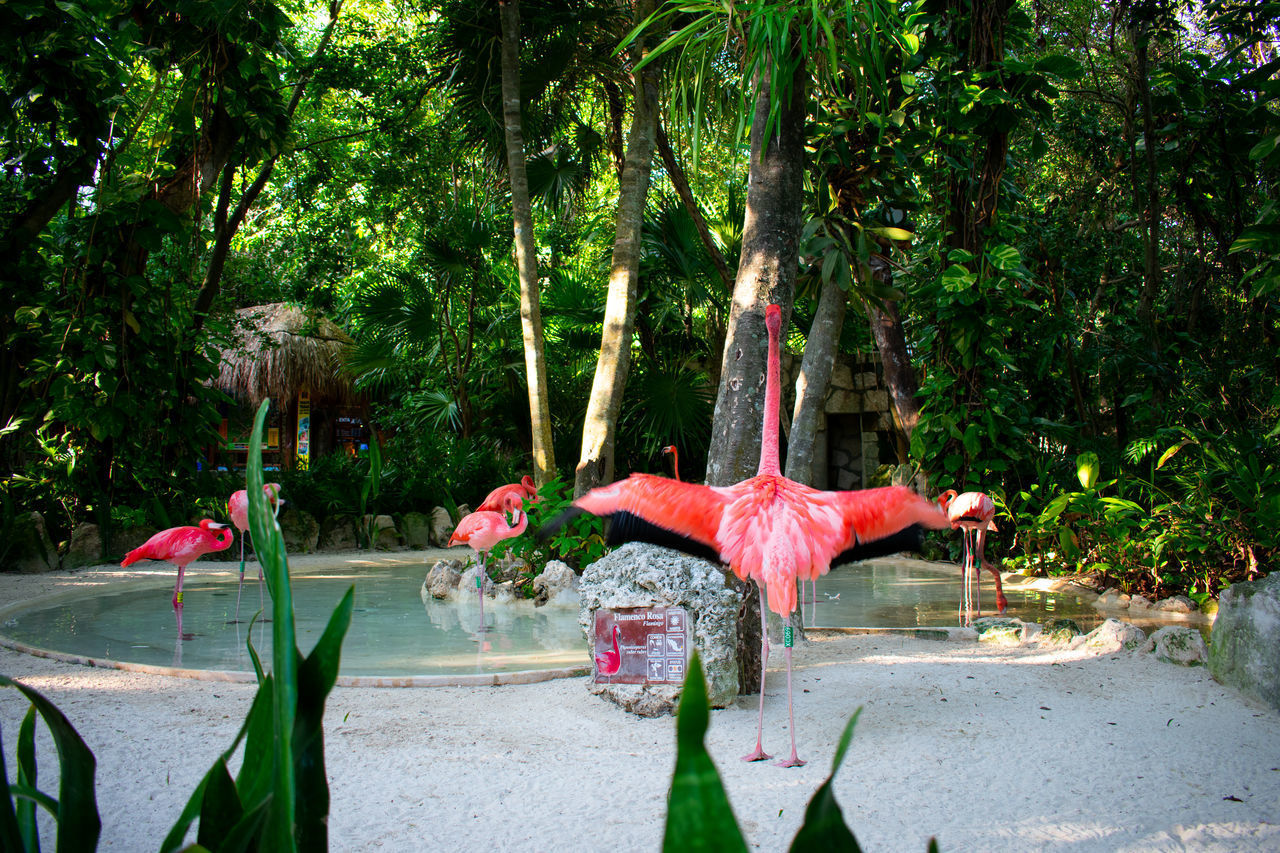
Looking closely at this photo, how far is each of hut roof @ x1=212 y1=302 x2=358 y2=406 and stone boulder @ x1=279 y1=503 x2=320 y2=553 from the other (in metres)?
4.74

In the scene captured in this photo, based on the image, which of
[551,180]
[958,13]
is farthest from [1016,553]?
[551,180]

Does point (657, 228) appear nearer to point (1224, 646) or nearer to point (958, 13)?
point (958, 13)

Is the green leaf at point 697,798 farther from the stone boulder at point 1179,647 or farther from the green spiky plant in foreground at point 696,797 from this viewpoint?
the stone boulder at point 1179,647

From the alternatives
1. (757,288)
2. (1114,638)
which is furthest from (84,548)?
(1114,638)

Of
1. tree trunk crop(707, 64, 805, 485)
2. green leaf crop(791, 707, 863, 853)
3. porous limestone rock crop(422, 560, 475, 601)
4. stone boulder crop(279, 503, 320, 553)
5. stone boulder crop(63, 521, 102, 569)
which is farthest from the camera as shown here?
stone boulder crop(279, 503, 320, 553)

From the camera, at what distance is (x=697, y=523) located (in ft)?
10.2

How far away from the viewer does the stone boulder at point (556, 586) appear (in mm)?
6961

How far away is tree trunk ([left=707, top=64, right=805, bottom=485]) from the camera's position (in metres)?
4.23

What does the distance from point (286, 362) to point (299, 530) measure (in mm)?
5621

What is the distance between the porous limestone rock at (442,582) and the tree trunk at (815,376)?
344cm

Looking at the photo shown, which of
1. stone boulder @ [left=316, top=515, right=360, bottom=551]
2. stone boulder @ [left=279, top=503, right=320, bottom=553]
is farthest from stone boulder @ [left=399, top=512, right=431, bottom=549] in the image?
stone boulder @ [left=279, top=503, right=320, bottom=553]

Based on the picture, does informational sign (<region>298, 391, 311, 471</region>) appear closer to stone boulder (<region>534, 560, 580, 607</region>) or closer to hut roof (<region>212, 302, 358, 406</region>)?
hut roof (<region>212, 302, 358, 406</region>)

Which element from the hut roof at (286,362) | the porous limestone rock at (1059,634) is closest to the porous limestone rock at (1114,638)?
the porous limestone rock at (1059,634)

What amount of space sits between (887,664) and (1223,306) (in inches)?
296
